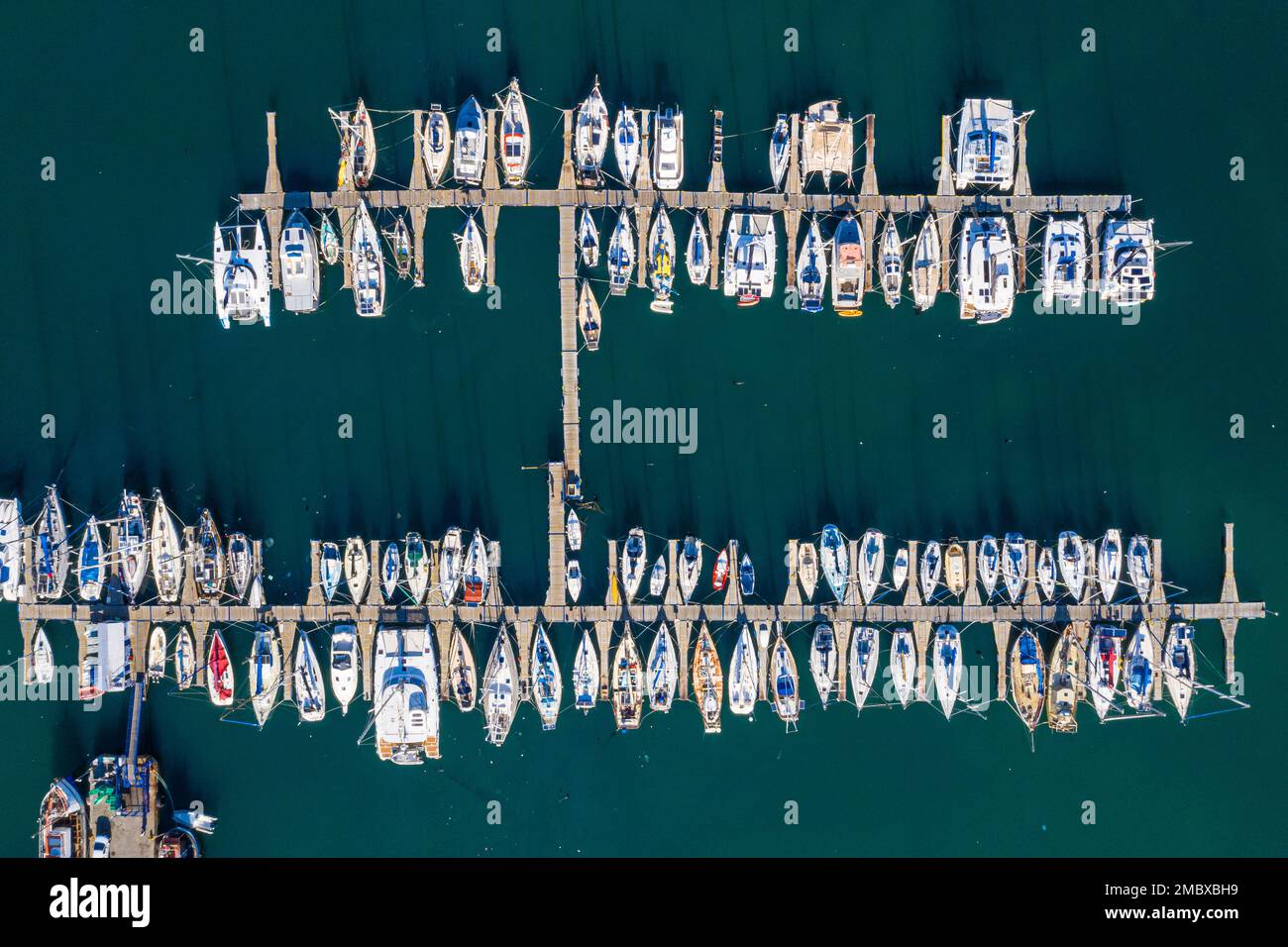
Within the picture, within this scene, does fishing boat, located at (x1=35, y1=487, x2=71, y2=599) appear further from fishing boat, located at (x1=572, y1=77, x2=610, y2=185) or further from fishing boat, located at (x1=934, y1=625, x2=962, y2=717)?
fishing boat, located at (x1=934, y1=625, x2=962, y2=717)

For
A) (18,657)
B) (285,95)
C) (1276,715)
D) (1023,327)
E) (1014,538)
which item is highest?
(285,95)

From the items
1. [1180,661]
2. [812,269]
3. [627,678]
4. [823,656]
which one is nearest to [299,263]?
[812,269]

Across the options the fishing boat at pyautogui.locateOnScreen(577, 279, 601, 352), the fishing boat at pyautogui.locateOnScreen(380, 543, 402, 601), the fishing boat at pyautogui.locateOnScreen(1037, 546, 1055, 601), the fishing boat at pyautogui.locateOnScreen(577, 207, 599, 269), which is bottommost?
the fishing boat at pyautogui.locateOnScreen(1037, 546, 1055, 601)

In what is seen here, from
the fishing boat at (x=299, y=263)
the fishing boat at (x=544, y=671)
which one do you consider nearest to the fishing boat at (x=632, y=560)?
the fishing boat at (x=544, y=671)

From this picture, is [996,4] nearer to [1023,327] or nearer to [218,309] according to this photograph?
[1023,327]

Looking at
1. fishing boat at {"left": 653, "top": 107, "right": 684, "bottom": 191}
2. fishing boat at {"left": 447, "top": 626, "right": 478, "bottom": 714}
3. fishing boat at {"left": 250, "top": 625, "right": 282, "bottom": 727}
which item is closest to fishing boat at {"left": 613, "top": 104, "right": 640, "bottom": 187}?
fishing boat at {"left": 653, "top": 107, "right": 684, "bottom": 191}
